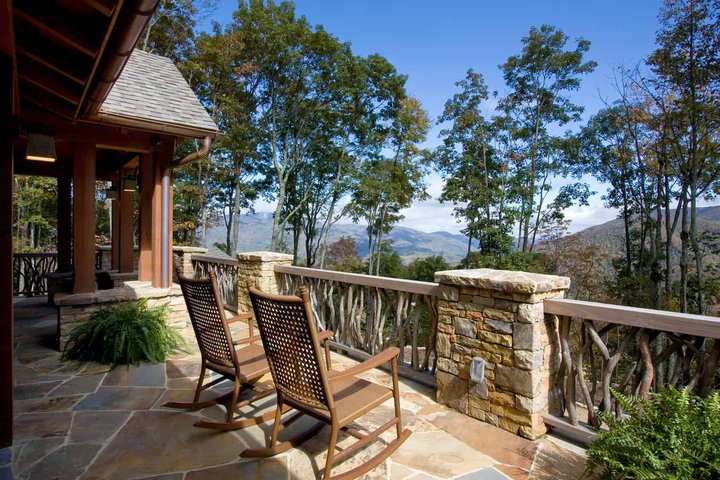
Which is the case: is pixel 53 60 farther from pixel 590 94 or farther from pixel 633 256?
pixel 633 256

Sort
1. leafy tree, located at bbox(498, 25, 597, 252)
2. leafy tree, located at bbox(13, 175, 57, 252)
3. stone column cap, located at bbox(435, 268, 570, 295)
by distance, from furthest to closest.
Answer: leafy tree, located at bbox(498, 25, 597, 252) → leafy tree, located at bbox(13, 175, 57, 252) → stone column cap, located at bbox(435, 268, 570, 295)

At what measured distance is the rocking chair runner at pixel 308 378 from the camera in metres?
1.83

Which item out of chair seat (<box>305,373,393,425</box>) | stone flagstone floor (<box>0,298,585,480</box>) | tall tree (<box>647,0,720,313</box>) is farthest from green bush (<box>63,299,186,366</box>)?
tall tree (<box>647,0,720,313</box>)

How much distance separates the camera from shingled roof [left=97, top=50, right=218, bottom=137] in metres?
4.46

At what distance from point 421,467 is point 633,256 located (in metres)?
18.4

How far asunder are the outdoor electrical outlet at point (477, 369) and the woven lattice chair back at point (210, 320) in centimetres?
159

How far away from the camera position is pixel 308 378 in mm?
1915

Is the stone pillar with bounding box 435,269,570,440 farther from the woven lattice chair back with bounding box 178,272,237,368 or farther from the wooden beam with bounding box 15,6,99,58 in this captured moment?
the wooden beam with bounding box 15,6,99,58

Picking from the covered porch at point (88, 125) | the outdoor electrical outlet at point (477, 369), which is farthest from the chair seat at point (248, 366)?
the outdoor electrical outlet at point (477, 369)

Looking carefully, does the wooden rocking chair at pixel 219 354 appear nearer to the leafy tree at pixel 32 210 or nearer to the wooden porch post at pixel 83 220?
the wooden porch post at pixel 83 220

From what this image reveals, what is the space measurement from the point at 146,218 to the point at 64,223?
107 inches

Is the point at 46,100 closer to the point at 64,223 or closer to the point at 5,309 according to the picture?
the point at 5,309

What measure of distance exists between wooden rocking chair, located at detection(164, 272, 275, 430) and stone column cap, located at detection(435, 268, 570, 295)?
4.75ft

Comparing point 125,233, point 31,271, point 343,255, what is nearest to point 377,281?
point 125,233
